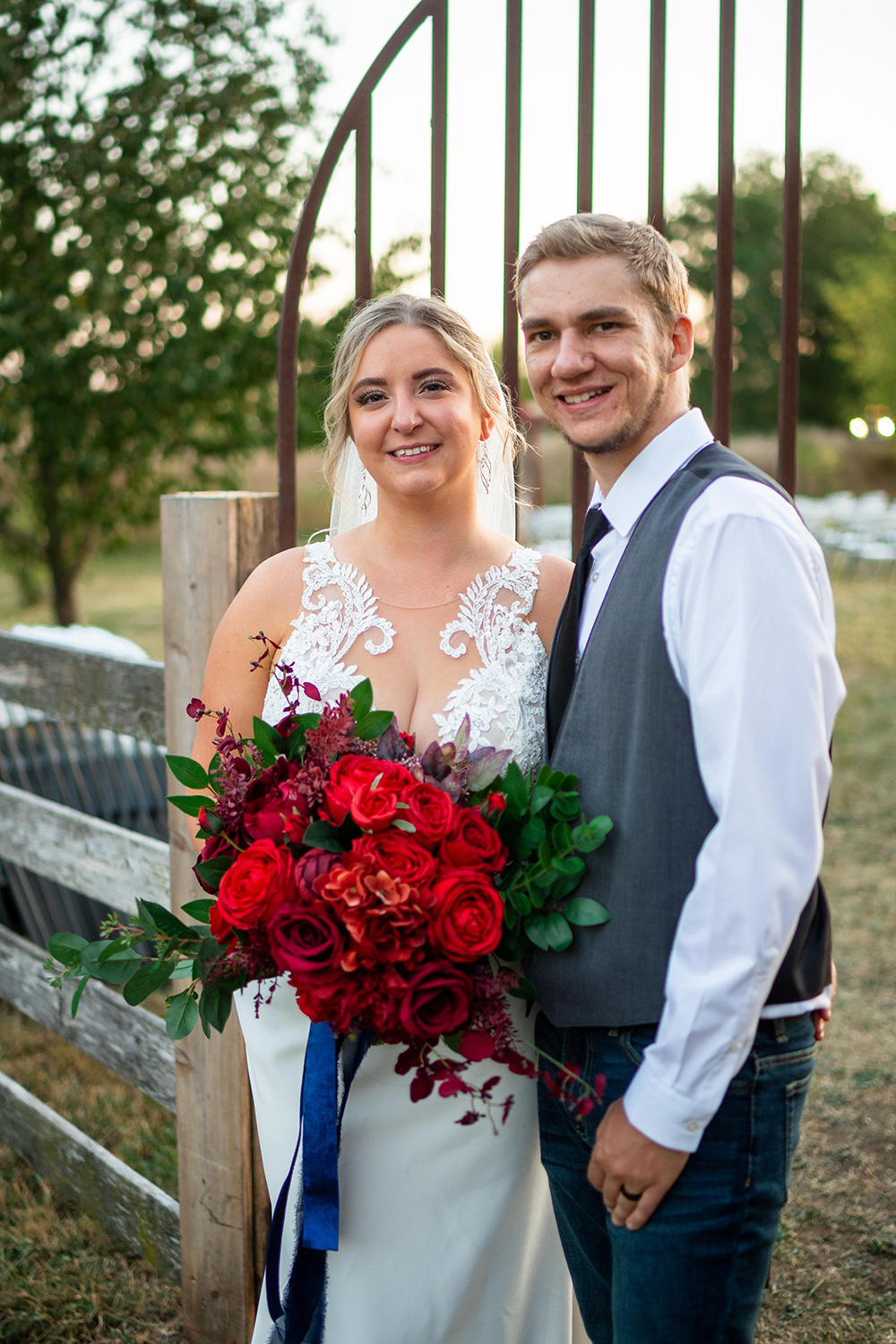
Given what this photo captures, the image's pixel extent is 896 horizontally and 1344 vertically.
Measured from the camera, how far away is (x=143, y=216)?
692 centimetres

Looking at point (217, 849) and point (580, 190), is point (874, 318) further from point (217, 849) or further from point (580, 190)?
point (217, 849)

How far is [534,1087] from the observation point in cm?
217

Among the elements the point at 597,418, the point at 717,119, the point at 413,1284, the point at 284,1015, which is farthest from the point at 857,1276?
the point at 717,119

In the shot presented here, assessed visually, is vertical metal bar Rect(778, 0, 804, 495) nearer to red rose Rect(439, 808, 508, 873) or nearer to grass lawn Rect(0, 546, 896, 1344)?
red rose Rect(439, 808, 508, 873)

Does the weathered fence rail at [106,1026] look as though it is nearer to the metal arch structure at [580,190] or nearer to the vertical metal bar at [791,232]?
the metal arch structure at [580,190]

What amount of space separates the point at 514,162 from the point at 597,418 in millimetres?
963

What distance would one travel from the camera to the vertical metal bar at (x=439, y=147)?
8.39ft

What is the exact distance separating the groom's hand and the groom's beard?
3.48 ft

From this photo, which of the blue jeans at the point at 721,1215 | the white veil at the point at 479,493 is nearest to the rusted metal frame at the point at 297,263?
the white veil at the point at 479,493

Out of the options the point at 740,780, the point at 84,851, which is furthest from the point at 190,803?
the point at 84,851

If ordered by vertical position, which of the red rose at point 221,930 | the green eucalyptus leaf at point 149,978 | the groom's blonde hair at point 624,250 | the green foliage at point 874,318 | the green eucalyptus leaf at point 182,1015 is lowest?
the green eucalyptus leaf at point 182,1015

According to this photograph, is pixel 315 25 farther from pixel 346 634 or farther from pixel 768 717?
pixel 768 717

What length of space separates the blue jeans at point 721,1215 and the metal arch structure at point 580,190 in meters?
1.18

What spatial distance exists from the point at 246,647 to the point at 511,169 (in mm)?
1243
